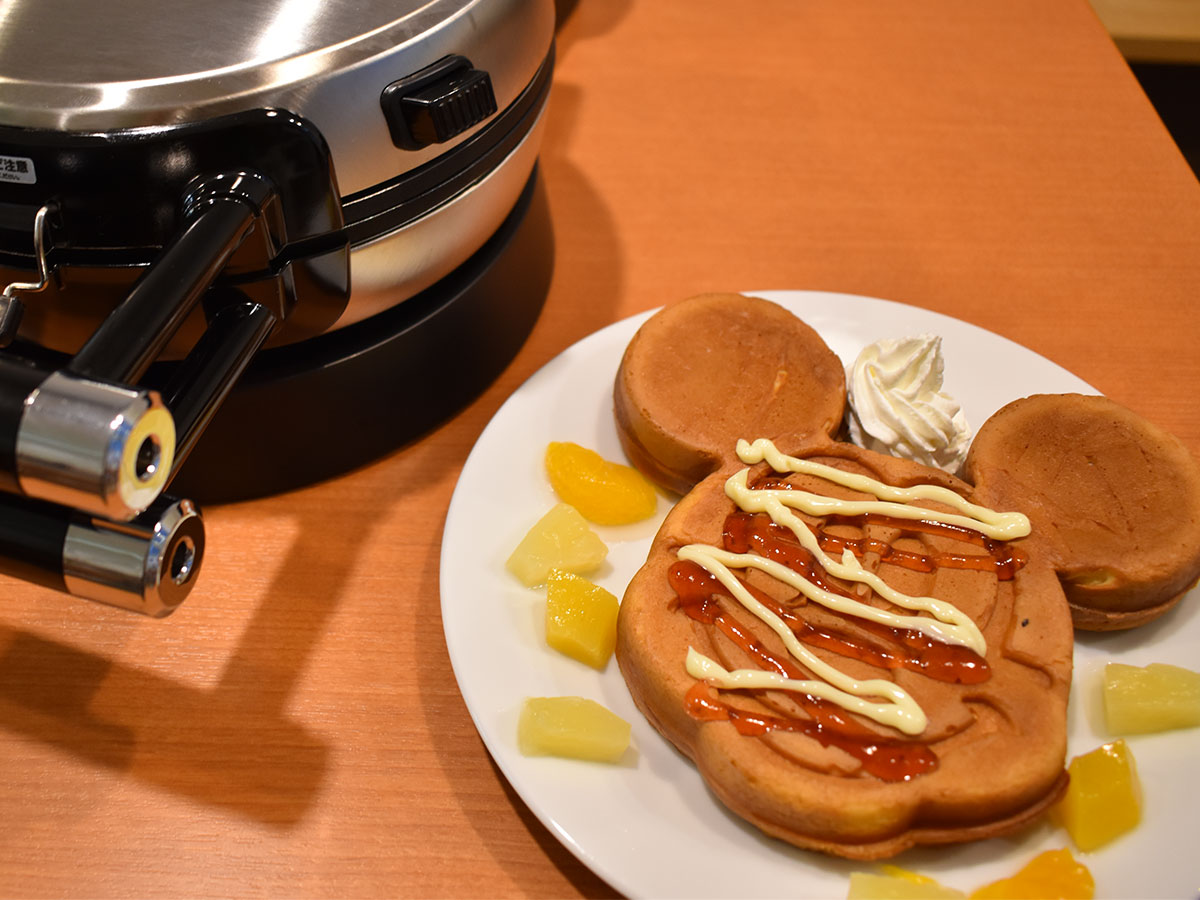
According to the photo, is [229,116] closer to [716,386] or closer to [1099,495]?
[716,386]

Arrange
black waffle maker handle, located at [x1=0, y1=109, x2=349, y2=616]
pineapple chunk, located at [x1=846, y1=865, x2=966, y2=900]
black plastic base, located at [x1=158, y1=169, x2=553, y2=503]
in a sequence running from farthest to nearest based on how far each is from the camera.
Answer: black plastic base, located at [x1=158, y1=169, x2=553, y2=503]
pineapple chunk, located at [x1=846, y1=865, x2=966, y2=900]
black waffle maker handle, located at [x1=0, y1=109, x2=349, y2=616]

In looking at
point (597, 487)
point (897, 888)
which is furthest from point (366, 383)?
point (897, 888)

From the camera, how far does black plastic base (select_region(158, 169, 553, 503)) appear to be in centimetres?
95

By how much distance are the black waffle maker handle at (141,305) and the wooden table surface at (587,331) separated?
→ 268 millimetres

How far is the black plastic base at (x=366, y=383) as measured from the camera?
949 millimetres

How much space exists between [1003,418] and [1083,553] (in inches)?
6.5

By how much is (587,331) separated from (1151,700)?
29.8 inches

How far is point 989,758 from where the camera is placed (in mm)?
745

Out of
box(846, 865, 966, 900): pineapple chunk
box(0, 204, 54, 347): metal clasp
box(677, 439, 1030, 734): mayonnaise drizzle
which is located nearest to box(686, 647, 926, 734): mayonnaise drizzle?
box(677, 439, 1030, 734): mayonnaise drizzle

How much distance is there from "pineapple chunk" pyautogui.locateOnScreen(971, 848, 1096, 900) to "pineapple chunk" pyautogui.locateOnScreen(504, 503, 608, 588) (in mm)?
430

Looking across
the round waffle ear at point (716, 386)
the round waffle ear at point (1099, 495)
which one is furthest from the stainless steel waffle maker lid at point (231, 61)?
the round waffle ear at point (1099, 495)

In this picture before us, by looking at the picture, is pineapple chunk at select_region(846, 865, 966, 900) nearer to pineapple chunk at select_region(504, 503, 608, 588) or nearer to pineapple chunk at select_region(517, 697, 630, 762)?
pineapple chunk at select_region(517, 697, 630, 762)

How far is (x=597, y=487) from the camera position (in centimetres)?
99

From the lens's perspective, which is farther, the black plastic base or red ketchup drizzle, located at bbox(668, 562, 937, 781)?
the black plastic base
